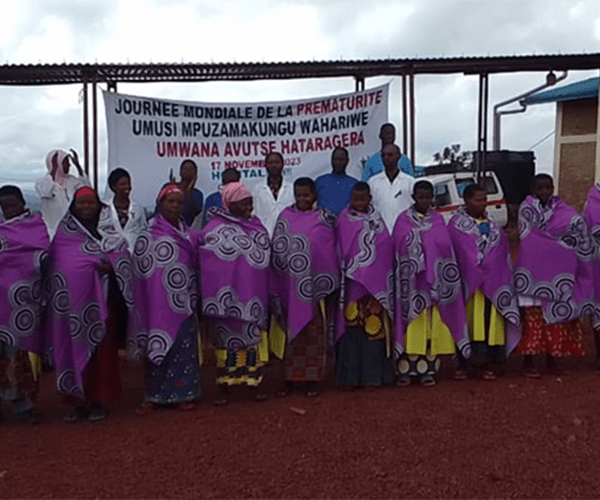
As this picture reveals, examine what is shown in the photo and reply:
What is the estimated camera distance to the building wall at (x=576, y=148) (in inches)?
682

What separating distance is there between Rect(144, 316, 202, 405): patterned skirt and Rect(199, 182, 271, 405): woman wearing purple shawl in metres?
0.17

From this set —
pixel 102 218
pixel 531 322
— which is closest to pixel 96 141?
pixel 102 218

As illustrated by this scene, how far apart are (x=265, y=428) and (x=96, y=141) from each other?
416 cm

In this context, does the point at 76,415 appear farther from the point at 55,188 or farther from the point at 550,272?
the point at 550,272

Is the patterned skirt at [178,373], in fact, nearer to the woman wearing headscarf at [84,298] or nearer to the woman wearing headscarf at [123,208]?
the woman wearing headscarf at [84,298]

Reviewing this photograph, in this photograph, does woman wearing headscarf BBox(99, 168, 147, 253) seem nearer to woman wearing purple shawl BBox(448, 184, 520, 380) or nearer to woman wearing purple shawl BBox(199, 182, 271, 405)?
woman wearing purple shawl BBox(199, 182, 271, 405)

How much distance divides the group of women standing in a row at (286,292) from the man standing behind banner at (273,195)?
98 cm

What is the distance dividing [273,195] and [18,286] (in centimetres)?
241

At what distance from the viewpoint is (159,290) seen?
4.91 metres

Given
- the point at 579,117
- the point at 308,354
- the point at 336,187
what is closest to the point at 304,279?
the point at 308,354

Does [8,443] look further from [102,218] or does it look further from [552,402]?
[552,402]

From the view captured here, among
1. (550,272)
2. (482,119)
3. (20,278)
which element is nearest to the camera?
(20,278)

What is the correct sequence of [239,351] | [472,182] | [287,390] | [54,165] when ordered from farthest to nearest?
[472,182] → [54,165] → [287,390] → [239,351]

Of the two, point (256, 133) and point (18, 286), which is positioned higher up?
point (256, 133)
